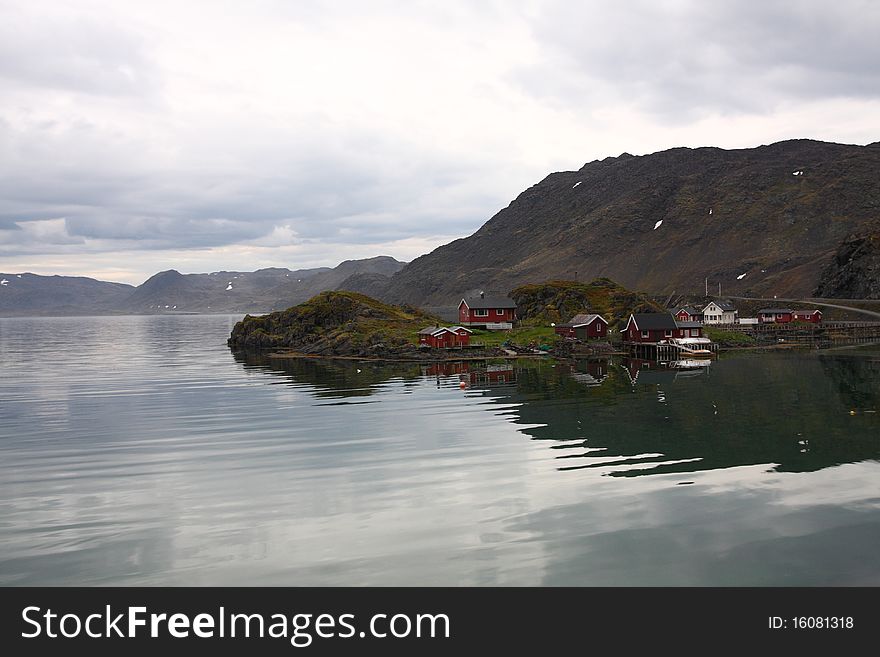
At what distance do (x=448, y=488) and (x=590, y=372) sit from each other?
6003cm

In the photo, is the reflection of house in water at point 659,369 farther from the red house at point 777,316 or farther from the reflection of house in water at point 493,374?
the red house at point 777,316

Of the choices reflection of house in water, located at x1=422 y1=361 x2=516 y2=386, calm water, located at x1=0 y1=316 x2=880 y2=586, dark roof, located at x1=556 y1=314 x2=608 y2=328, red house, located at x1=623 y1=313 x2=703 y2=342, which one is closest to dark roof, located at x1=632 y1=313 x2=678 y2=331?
red house, located at x1=623 y1=313 x2=703 y2=342

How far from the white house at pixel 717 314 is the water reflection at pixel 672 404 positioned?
2104 inches

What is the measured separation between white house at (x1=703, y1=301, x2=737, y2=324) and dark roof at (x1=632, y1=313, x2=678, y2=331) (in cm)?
4643

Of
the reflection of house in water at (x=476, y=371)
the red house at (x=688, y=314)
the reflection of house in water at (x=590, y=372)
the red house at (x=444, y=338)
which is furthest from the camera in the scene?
the red house at (x=688, y=314)

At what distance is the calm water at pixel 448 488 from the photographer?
2447 centimetres

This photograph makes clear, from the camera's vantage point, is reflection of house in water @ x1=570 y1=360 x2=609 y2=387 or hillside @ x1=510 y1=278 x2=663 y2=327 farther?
hillside @ x1=510 y1=278 x2=663 y2=327

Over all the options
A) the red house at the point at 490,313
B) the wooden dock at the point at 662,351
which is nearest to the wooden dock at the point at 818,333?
the wooden dock at the point at 662,351

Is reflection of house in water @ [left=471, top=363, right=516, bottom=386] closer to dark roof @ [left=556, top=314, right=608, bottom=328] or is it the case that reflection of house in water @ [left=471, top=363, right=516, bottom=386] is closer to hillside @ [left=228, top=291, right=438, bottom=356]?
hillside @ [left=228, top=291, right=438, bottom=356]

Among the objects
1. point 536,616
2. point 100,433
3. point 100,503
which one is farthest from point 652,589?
point 100,433

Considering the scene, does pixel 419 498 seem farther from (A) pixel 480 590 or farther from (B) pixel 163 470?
(B) pixel 163 470

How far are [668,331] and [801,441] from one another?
252ft

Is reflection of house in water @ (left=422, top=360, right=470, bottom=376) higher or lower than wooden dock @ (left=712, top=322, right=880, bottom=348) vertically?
lower

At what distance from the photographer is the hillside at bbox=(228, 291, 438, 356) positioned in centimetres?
12360
